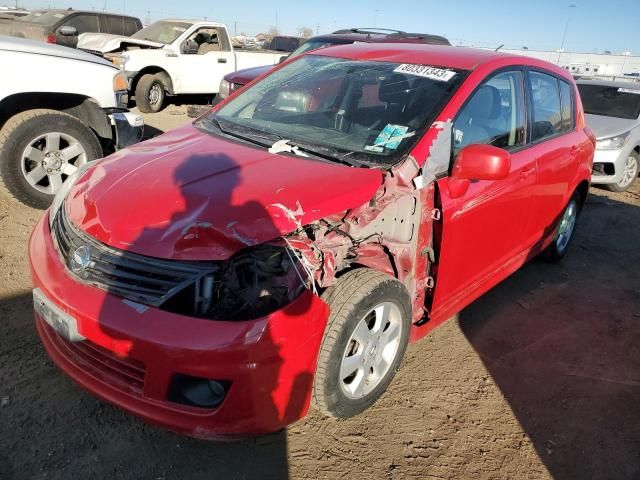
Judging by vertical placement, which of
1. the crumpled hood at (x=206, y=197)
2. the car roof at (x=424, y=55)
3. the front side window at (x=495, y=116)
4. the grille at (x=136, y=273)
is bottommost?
the grille at (x=136, y=273)

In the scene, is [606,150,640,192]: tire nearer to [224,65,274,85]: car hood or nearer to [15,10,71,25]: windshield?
[224,65,274,85]: car hood

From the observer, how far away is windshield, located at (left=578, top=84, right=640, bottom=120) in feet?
26.7

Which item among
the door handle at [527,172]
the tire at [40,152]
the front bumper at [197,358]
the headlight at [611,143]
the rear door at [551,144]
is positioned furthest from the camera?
the headlight at [611,143]

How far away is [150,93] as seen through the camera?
10180 mm

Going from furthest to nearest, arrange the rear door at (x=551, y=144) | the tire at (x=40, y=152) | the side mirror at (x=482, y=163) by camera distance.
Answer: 1. the tire at (x=40, y=152)
2. the rear door at (x=551, y=144)
3. the side mirror at (x=482, y=163)

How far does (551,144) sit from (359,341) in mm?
2281

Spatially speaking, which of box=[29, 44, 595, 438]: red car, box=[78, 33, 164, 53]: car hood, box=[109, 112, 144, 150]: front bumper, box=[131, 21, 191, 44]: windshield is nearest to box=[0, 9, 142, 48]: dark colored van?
box=[78, 33, 164, 53]: car hood

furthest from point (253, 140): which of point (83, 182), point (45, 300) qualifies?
point (45, 300)

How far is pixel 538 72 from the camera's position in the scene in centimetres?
379

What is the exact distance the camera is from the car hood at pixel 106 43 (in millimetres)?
9867

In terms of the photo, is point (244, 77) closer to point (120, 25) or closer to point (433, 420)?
point (120, 25)

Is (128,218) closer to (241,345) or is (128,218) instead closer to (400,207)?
(241,345)

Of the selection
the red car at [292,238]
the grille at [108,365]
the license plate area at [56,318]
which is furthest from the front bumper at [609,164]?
the license plate area at [56,318]

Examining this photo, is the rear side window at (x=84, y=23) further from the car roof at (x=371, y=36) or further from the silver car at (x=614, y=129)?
the silver car at (x=614, y=129)
